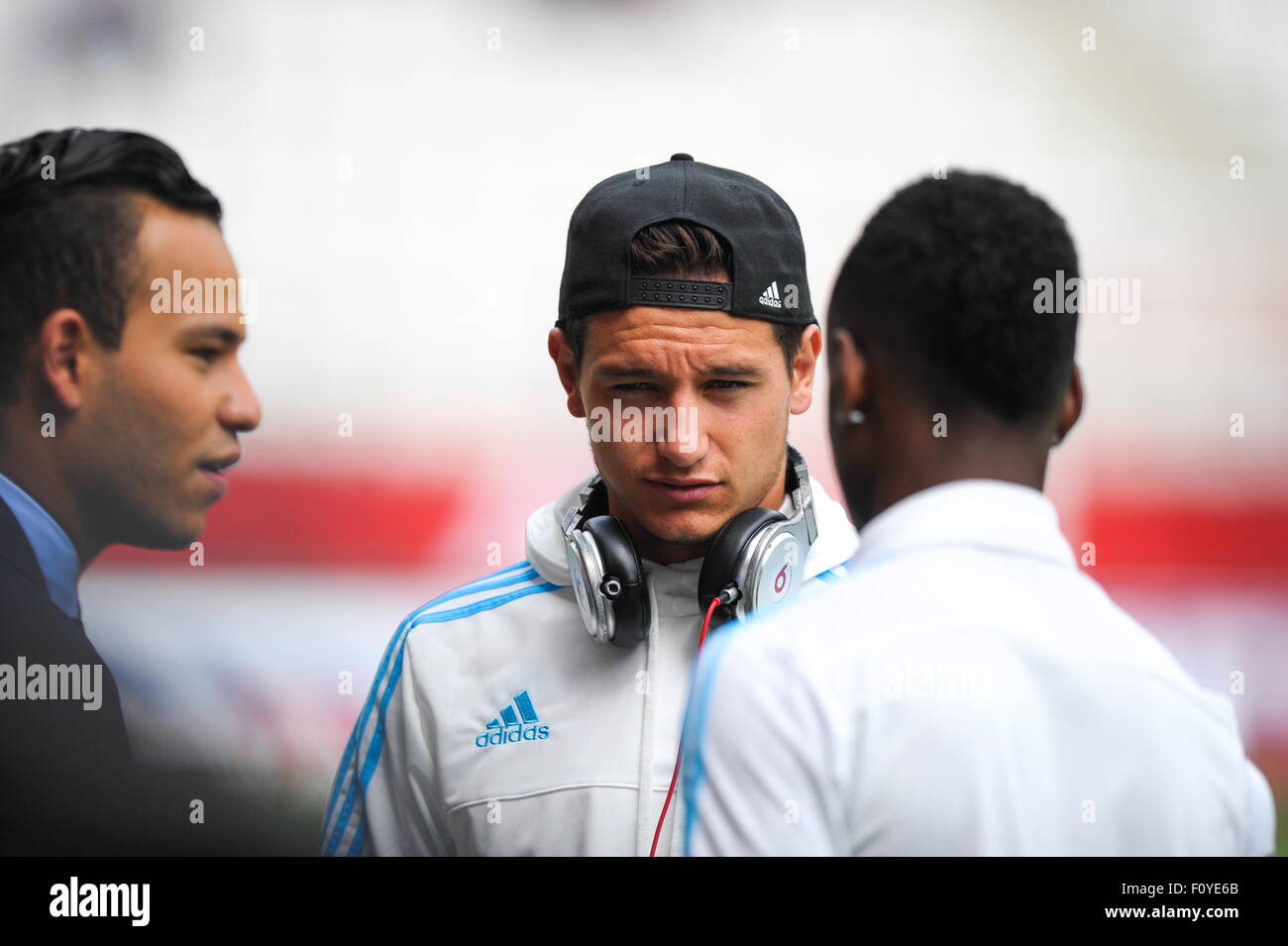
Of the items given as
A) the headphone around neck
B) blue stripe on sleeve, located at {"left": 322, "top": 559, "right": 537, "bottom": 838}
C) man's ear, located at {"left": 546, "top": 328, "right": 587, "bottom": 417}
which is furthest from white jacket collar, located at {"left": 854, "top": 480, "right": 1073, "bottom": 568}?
blue stripe on sleeve, located at {"left": 322, "top": 559, "right": 537, "bottom": 838}

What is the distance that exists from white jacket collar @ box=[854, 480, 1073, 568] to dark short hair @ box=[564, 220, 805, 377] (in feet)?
1.90

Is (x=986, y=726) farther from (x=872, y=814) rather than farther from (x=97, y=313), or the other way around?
(x=97, y=313)

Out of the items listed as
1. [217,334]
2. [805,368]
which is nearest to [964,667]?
[805,368]

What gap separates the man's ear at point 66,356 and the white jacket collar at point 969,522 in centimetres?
164

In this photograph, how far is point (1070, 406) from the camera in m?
1.01

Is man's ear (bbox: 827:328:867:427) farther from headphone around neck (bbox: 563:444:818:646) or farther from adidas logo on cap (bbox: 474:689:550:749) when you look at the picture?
adidas logo on cap (bbox: 474:689:550:749)

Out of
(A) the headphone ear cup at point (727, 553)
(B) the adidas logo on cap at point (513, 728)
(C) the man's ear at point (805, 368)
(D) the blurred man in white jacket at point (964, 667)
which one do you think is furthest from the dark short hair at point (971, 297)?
(B) the adidas logo on cap at point (513, 728)

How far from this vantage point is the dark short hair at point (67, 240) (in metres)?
1.96

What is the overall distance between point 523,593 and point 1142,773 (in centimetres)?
90

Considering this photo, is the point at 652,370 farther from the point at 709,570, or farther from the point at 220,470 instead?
the point at 220,470

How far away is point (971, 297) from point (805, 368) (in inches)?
25.2

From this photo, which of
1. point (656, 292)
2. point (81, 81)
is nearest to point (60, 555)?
point (81, 81)

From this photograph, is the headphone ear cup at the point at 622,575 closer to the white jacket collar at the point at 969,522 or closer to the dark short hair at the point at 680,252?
the dark short hair at the point at 680,252

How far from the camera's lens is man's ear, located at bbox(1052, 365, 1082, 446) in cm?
100
